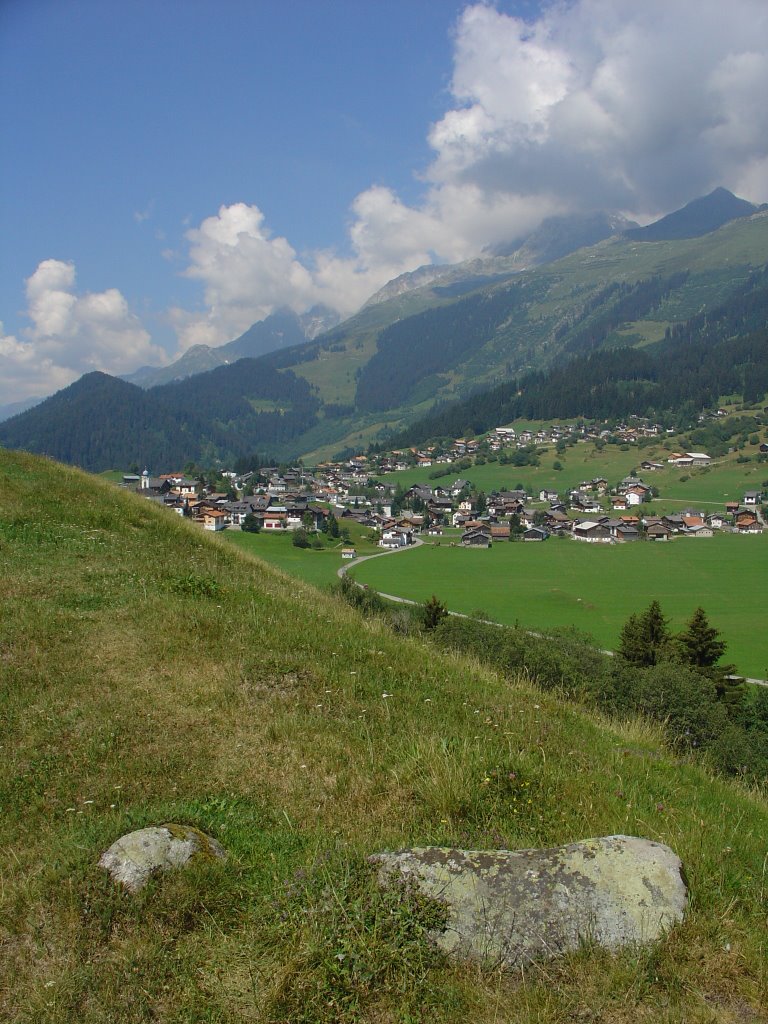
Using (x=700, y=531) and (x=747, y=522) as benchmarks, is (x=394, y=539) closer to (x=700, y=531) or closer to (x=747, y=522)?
(x=700, y=531)

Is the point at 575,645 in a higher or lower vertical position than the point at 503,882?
lower

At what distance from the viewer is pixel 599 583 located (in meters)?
87.1

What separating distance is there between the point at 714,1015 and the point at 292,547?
110 metres

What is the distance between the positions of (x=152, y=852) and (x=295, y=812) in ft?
4.57

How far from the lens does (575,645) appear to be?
151 ft

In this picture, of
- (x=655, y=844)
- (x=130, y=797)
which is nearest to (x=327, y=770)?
(x=130, y=797)

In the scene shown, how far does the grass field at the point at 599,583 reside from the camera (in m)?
66.1

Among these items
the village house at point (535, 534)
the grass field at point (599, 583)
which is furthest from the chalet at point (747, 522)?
the village house at point (535, 534)

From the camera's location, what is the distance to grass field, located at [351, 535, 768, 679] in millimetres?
66062

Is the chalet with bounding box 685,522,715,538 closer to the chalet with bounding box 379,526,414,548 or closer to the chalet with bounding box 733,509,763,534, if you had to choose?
the chalet with bounding box 733,509,763,534

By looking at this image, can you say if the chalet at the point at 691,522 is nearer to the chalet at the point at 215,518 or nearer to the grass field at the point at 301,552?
the grass field at the point at 301,552

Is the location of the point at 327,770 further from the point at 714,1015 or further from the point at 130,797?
the point at 714,1015

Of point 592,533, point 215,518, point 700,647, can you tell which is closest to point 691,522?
point 592,533

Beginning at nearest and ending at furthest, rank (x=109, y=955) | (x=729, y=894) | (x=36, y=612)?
(x=109, y=955)
(x=729, y=894)
(x=36, y=612)
